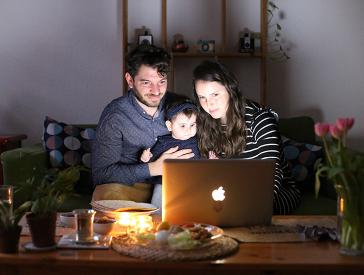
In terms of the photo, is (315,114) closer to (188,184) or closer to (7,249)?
(188,184)

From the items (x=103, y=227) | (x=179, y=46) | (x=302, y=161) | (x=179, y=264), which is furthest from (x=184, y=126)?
(x=179, y=46)

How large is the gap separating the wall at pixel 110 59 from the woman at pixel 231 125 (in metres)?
1.47

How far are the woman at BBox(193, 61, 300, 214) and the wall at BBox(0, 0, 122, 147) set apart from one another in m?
1.56

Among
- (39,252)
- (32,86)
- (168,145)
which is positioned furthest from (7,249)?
(32,86)

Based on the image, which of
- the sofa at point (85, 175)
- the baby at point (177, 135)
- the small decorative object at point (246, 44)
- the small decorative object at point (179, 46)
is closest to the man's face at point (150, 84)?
the baby at point (177, 135)

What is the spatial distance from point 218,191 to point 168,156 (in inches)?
34.0

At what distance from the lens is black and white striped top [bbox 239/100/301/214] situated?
2695mm

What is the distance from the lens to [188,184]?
196 centimetres

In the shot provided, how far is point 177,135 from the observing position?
284cm

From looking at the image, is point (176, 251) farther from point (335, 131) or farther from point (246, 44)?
point (246, 44)

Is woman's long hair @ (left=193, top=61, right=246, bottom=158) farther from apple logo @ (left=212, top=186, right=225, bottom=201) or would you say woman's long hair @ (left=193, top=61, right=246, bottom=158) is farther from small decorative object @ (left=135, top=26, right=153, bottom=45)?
small decorative object @ (left=135, top=26, right=153, bottom=45)

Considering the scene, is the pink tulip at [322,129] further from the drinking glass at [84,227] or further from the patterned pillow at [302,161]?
the patterned pillow at [302,161]

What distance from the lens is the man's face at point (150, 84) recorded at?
9.18 feet

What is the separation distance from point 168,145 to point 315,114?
166 cm
